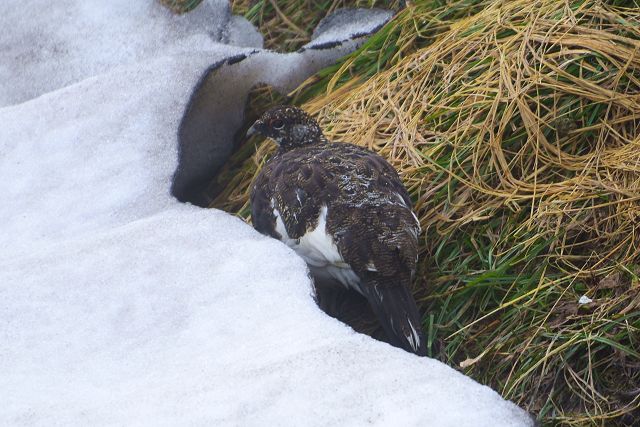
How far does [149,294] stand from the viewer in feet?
10.7

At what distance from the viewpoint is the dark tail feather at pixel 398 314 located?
3.10m

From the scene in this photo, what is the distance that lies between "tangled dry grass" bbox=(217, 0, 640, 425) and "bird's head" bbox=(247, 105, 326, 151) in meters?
0.21

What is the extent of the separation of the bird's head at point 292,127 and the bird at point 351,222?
219mm

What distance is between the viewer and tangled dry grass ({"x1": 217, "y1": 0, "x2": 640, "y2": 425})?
289 centimetres

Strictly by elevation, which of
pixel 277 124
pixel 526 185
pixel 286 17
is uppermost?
pixel 526 185

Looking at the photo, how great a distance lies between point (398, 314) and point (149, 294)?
0.81m

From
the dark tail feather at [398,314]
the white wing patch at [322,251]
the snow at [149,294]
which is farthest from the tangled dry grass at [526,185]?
the snow at [149,294]

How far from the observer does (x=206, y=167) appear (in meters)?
4.47

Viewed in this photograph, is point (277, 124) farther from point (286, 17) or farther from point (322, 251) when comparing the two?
point (286, 17)

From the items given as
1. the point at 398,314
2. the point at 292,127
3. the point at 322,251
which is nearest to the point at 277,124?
the point at 292,127

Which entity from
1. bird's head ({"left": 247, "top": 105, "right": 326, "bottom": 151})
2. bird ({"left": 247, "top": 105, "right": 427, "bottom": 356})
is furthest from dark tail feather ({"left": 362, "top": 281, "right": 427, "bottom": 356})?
bird's head ({"left": 247, "top": 105, "right": 326, "bottom": 151})

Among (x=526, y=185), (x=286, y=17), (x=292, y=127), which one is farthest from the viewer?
(x=286, y=17)

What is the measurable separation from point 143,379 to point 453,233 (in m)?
1.20

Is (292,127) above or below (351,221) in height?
below
